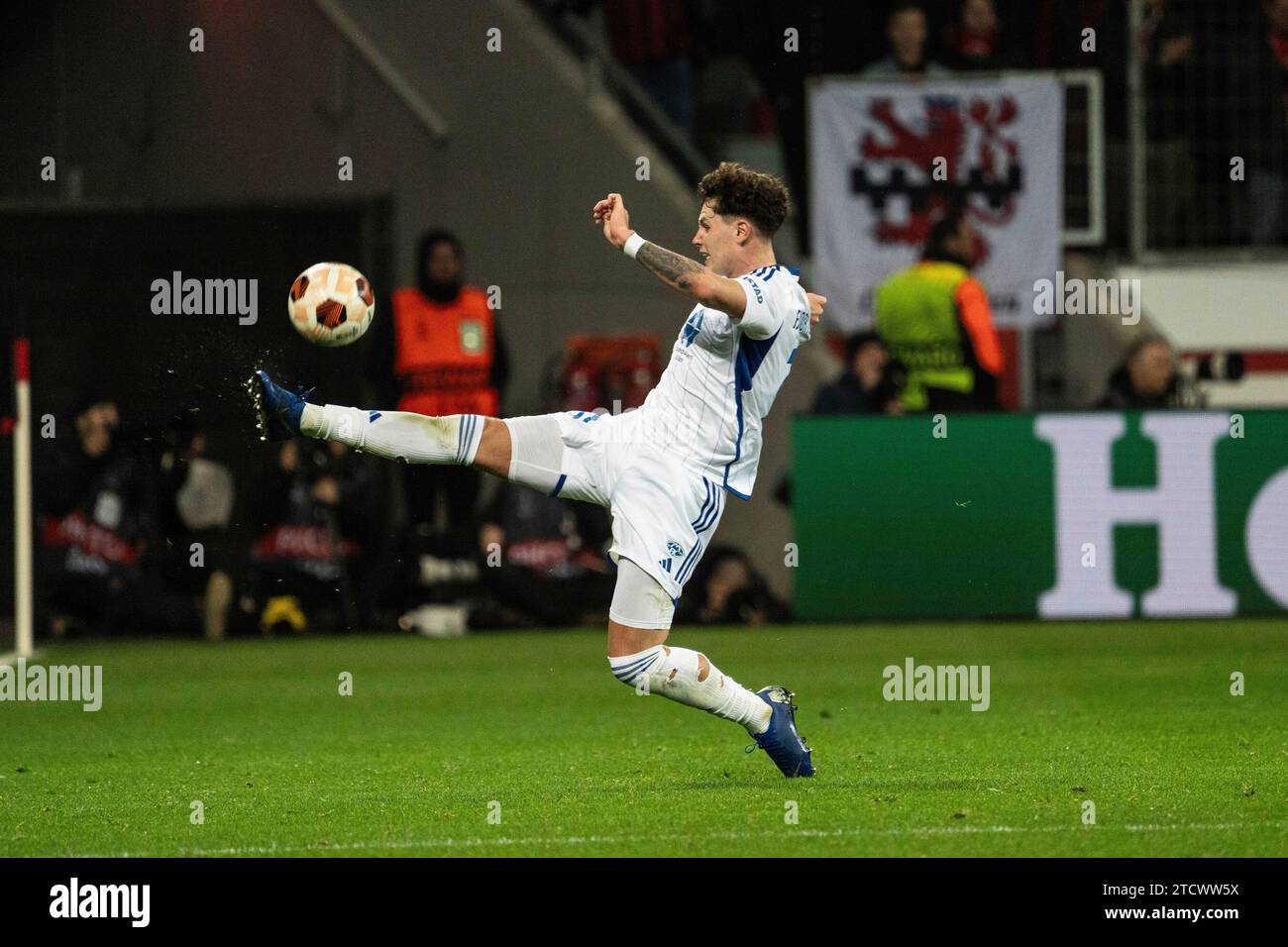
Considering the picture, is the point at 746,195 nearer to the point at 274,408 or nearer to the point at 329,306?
the point at 329,306

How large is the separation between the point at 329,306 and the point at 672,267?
1.56m

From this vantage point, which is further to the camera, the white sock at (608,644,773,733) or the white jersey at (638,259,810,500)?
the white jersey at (638,259,810,500)

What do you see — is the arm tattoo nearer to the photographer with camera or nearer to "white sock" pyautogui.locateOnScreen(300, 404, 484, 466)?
"white sock" pyautogui.locateOnScreen(300, 404, 484, 466)

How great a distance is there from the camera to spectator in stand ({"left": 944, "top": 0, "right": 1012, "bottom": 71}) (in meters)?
15.9

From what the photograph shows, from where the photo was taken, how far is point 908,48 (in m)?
15.6

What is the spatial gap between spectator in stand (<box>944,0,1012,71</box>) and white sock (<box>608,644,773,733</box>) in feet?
31.0

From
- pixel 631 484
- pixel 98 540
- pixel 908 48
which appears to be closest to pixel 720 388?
pixel 631 484

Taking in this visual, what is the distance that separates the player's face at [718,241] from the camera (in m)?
7.52

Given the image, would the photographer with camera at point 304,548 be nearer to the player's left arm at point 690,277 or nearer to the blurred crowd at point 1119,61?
the blurred crowd at point 1119,61

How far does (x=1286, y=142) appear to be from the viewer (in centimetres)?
1634

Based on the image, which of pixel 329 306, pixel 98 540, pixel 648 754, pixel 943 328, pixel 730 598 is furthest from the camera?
pixel 730 598

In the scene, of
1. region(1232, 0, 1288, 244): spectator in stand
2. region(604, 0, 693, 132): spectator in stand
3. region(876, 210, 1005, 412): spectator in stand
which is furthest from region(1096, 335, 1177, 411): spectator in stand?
region(604, 0, 693, 132): spectator in stand
